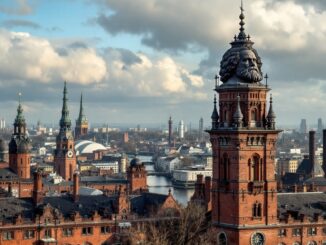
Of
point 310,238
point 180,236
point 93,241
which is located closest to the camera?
point 180,236

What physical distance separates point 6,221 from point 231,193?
92.1ft

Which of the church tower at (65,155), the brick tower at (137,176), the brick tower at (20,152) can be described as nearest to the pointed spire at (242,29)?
the brick tower at (137,176)

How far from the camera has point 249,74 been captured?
63594 millimetres

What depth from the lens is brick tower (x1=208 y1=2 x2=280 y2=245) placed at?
63.9 meters

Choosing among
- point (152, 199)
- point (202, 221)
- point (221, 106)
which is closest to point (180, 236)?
point (202, 221)

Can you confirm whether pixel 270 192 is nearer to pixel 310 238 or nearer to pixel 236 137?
pixel 236 137

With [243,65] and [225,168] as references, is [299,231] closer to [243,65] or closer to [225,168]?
[225,168]

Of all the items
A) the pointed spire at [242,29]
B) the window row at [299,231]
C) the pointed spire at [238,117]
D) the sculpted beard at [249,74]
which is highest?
the pointed spire at [242,29]

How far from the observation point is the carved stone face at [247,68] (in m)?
63.6

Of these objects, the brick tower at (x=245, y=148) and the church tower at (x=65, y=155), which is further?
the church tower at (x=65, y=155)

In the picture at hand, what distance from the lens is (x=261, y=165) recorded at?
6481cm

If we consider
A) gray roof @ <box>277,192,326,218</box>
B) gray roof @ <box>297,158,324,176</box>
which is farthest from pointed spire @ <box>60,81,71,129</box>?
gray roof @ <box>277,192,326,218</box>

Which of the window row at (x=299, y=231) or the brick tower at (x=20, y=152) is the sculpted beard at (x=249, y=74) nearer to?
the window row at (x=299, y=231)

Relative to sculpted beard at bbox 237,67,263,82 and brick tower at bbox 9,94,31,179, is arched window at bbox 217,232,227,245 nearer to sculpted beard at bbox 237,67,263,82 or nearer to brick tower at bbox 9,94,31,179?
sculpted beard at bbox 237,67,263,82
